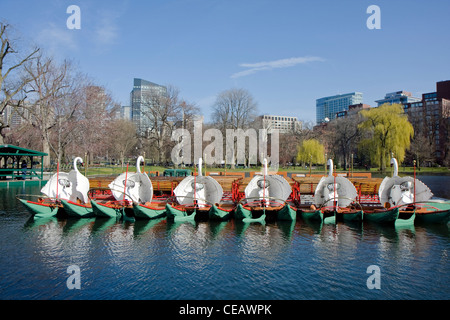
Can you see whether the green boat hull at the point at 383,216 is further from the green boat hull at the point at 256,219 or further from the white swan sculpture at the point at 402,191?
the green boat hull at the point at 256,219

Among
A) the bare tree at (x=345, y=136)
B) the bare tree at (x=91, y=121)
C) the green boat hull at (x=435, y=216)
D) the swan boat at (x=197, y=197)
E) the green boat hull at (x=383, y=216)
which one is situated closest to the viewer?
the green boat hull at (x=383, y=216)

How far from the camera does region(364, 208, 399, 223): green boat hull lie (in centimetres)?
1862

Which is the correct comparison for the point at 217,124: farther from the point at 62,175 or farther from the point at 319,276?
the point at 319,276

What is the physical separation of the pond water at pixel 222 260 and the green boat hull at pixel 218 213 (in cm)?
86

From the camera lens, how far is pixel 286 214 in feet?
65.7

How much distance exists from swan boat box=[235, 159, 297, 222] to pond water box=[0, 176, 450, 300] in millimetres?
874

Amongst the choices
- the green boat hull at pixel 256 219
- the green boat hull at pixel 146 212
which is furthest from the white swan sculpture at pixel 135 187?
the green boat hull at pixel 256 219

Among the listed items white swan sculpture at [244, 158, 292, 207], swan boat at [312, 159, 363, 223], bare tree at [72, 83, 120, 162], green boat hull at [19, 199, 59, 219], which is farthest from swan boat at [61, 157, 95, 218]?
bare tree at [72, 83, 120, 162]

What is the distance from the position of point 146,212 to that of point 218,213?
14.6ft

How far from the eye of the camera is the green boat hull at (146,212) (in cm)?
1955

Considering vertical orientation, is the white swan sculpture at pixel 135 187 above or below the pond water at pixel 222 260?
above

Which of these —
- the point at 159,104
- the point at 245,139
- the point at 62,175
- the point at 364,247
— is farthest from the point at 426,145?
the point at 62,175

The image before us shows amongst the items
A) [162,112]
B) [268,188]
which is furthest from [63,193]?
[162,112]

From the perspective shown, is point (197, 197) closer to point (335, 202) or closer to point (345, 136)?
point (335, 202)
